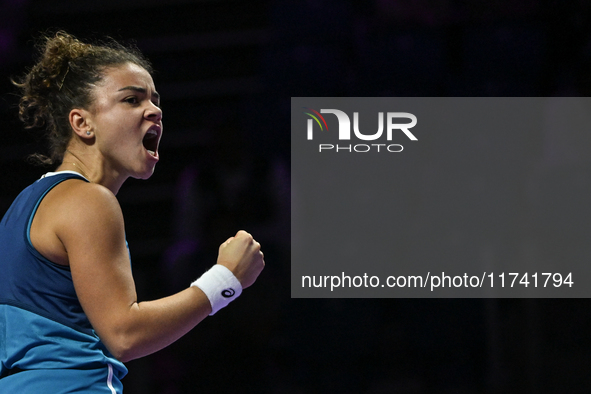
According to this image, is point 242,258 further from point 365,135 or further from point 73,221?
point 365,135

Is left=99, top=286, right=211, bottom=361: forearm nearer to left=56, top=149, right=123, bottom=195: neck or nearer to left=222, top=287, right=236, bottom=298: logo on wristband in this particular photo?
left=222, top=287, right=236, bottom=298: logo on wristband

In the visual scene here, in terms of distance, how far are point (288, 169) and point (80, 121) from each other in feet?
5.05

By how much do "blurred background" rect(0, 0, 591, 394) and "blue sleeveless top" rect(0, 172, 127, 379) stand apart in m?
1.57

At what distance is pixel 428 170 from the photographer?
2895 mm

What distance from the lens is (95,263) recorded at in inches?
41.4

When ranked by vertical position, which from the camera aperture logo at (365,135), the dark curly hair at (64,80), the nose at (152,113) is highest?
the camera aperture logo at (365,135)

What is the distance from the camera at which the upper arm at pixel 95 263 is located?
105cm

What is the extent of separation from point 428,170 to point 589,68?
853 millimetres

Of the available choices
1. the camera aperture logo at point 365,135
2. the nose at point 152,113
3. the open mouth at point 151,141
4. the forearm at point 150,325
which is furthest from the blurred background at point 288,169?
Answer: the forearm at point 150,325

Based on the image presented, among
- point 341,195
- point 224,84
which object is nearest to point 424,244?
point 341,195

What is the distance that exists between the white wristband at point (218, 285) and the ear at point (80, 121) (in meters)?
0.41

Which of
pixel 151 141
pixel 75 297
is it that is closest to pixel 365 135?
pixel 151 141

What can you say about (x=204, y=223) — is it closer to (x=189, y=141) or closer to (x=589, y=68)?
(x=189, y=141)

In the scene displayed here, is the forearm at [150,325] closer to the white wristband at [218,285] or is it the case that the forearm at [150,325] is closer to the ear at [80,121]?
the white wristband at [218,285]
